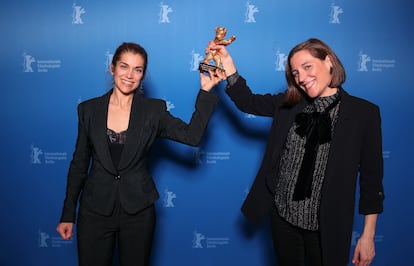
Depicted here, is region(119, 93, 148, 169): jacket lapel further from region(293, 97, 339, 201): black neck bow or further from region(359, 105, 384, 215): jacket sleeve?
region(359, 105, 384, 215): jacket sleeve

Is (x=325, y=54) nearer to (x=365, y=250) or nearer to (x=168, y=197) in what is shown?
(x=365, y=250)

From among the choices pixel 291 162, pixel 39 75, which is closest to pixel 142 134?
pixel 291 162

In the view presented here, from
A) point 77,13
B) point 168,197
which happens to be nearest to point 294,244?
point 168,197

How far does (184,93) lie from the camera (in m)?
2.15

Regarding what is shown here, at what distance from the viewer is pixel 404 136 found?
7.47 ft

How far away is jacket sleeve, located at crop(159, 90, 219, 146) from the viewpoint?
152 cm

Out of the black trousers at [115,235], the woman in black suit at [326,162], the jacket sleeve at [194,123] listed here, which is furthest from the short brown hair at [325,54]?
the black trousers at [115,235]

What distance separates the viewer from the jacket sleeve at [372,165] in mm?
1304

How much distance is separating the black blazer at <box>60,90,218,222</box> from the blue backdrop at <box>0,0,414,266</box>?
629mm

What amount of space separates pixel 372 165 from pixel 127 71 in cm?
99

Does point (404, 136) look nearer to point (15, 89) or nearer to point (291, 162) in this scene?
point (291, 162)

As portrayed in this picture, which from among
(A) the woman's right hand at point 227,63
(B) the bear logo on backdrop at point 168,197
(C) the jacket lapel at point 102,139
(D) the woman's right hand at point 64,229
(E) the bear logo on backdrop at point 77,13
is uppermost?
(E) the bear logo on backdrop at point 77,13

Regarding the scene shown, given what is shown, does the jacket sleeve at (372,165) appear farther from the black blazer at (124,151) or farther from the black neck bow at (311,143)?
the black blazer at (124,151)

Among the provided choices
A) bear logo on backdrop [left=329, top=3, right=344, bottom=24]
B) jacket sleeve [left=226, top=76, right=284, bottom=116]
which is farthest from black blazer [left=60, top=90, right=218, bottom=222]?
bear logo on backdrop [left=329, top=3, right=344, bottom=24]
